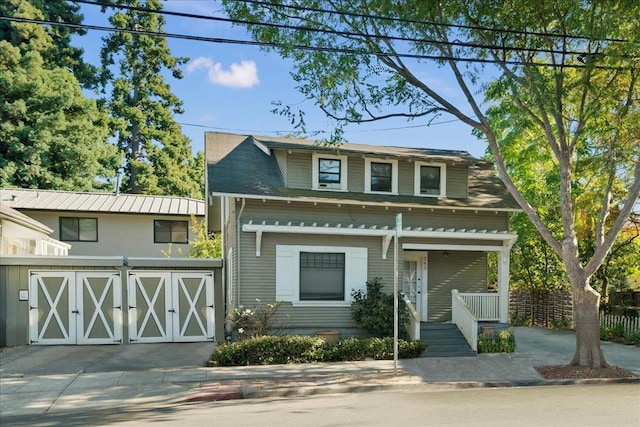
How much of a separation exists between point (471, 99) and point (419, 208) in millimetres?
4042

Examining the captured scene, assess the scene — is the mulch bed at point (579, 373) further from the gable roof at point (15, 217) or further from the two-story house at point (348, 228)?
the gable roof at point (15, 217)

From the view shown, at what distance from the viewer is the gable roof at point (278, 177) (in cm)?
1370

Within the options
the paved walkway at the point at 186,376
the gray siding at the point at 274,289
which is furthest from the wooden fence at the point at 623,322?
the gray siding at the point at 274,289

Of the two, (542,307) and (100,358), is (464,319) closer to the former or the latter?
(100,358)

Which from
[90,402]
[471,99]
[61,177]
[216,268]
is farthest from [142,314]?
[61,177]

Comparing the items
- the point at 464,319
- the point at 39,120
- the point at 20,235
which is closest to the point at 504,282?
the point at 464,319

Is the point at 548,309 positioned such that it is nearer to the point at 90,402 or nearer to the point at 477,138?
the point at 477,138

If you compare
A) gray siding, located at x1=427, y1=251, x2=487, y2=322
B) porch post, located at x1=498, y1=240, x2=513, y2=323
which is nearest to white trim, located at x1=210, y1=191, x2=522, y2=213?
porch post, located at x1=498, y1=240, x2=513, y2=323

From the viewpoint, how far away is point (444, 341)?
13648 millimetres

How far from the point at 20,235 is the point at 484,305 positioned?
53.9 feet

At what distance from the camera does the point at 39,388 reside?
9148 millimetres

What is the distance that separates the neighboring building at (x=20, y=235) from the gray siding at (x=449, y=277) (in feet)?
46.2

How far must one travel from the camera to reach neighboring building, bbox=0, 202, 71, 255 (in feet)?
53.8

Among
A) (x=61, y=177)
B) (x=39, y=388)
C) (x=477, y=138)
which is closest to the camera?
(x=39, y=388)
